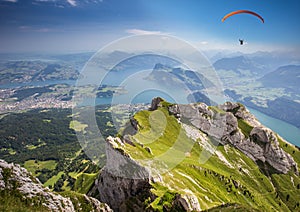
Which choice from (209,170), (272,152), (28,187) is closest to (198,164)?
(209,170)

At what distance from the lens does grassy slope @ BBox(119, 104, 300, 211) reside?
78.9 meters

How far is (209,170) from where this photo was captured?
4013 inches

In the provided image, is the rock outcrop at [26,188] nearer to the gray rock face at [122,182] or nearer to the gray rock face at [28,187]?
the gray rock face at [28,187]

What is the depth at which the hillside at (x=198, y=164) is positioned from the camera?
5662 cm

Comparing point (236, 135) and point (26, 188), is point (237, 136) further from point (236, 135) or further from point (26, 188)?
point (26, 188)

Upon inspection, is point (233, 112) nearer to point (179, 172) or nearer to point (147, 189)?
point (179, 172)

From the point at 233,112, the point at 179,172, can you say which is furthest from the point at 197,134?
the point at 179,172

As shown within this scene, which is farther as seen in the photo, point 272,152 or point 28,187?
point 272,152

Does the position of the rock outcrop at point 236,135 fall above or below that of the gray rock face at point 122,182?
below

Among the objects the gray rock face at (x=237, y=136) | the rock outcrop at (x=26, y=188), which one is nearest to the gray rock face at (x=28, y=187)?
the rock outcrop at (x=26, y=188)

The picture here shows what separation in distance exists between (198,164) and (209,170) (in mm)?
5511

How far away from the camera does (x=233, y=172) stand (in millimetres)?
123625

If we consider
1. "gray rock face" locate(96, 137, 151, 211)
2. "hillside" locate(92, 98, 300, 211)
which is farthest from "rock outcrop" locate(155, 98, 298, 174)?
"gray rock face" locate(96, 137, 151, 211)

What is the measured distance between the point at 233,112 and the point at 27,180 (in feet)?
507
